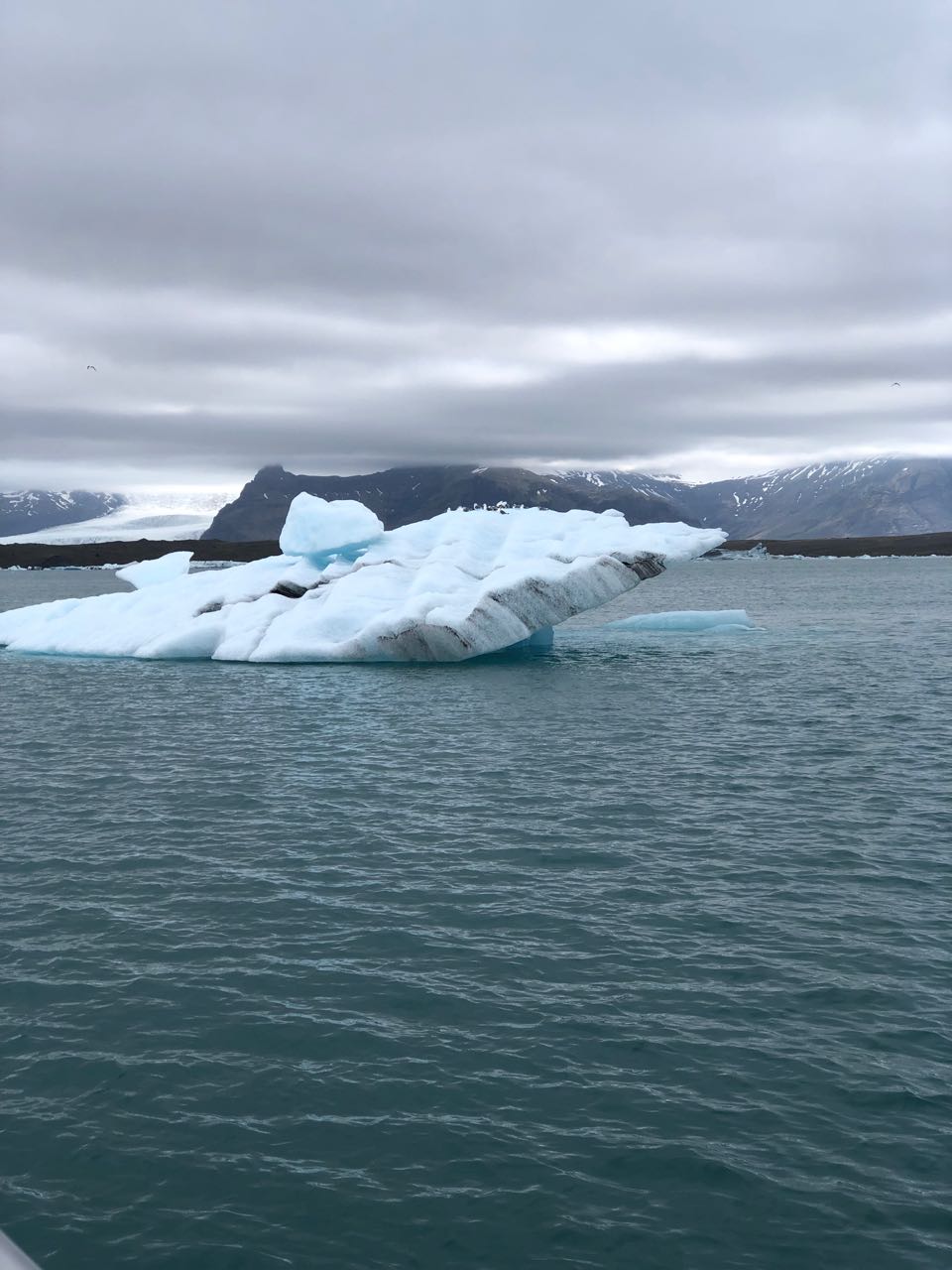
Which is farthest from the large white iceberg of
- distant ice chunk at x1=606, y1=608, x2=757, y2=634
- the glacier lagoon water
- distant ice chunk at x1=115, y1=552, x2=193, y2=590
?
the glacier lagoon water

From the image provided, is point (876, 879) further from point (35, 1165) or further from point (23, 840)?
point (23, 840)

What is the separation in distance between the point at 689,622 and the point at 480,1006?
44106 mm

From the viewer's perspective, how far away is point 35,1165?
873 cm

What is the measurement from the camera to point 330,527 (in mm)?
46938

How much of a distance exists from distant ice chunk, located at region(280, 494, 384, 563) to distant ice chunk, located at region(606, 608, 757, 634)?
15061 mm

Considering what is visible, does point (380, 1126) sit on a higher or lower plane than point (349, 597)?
lower

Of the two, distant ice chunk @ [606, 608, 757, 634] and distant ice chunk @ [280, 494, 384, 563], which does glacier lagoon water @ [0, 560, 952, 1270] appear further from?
distant ice chunk @ [606, 608, 757, 634]

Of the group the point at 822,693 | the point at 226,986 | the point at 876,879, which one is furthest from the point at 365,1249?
the point at 822,693

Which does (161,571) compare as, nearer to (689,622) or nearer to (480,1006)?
(689,622)

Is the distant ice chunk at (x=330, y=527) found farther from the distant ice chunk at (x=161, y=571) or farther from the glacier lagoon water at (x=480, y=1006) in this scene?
the glacier lagoon water at (x=480, y=1006)

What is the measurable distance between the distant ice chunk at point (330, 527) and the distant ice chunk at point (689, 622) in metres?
15.1

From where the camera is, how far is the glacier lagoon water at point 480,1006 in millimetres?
8062

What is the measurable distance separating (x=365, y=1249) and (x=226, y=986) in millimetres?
4734

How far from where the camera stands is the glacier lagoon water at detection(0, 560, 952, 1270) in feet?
26.5
